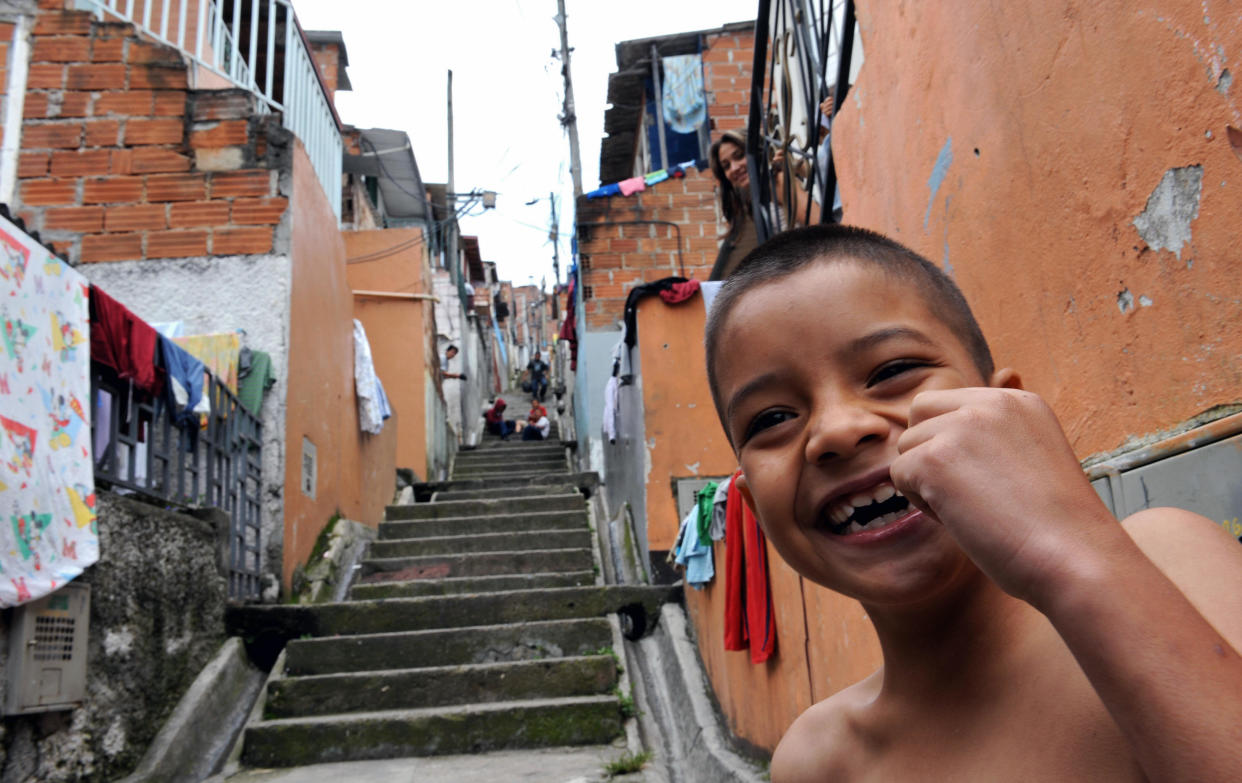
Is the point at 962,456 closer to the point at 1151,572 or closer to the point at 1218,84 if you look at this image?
the point at 1151,572

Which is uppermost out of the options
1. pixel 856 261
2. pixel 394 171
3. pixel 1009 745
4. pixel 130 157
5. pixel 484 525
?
pixel 394 171

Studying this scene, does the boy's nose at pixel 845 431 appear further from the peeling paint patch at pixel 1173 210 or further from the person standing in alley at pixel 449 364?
the person standing in alley at pixel 449 364

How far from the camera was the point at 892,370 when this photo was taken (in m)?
0.89

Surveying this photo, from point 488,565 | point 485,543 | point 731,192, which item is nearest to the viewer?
point 731,192

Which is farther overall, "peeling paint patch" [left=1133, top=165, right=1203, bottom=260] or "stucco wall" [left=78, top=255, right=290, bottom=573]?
"stucco wall" [left=78, top=255, right=290, bottom=573]

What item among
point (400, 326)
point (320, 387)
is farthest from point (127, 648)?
point (400, 326)

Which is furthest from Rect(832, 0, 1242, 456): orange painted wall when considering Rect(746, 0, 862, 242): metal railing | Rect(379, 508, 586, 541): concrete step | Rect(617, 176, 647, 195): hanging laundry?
Rect(617, 176, 647, 195): hanging laundry

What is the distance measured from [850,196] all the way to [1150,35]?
5.13 ft

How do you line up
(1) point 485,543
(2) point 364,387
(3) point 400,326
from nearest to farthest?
(1) point 485,543 < (2) point 364,387 < (3) point 400,326

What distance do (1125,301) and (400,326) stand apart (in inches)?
471

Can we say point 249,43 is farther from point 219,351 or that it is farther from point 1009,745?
point 1009,745

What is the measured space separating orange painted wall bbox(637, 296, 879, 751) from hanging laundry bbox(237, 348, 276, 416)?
8.99 feet

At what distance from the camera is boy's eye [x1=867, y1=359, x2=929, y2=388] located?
884 millimetres

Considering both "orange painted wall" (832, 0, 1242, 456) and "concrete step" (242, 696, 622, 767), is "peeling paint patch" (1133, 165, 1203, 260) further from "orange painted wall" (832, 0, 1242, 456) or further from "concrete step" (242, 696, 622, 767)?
"concrete step" (242, 696, 622, 767)
